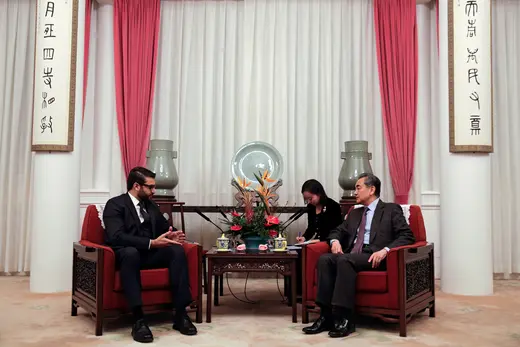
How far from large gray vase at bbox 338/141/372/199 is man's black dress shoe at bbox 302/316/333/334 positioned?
199 cm

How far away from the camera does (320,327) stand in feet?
11.2

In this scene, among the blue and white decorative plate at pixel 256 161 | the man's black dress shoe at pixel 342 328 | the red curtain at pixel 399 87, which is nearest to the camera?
the man's black dress shoe at pixel 342 328

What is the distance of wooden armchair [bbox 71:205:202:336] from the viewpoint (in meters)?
3.37

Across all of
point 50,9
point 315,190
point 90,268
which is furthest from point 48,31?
point 315,190

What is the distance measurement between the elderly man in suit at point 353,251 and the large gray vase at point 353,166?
1323 millimetres

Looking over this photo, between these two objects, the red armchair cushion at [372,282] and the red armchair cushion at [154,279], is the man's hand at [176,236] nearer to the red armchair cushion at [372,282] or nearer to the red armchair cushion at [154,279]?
the red armchair cushion at [154,279]

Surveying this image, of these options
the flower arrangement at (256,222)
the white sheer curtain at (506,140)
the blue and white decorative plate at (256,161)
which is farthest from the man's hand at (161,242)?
the white sheer curtain at (506,140)

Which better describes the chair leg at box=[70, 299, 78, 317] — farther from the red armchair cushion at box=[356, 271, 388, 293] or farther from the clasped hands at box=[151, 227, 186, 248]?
the red armchair cushion at box=[356, 271, 388, 293]

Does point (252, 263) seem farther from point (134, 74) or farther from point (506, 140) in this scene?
point (506, 140)

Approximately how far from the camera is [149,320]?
3.77m

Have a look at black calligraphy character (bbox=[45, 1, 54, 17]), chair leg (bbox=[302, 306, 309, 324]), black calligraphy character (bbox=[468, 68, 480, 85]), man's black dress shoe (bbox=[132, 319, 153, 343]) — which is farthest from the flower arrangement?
black calligraphy character (bbox=[45, 1, 54, 17])

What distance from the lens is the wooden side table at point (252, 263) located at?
12.1 feet

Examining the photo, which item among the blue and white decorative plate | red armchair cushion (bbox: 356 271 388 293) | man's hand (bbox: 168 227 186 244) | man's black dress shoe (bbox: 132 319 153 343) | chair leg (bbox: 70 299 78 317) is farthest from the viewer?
the blue and white decorative plate

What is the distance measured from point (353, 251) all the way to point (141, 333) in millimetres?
1554
